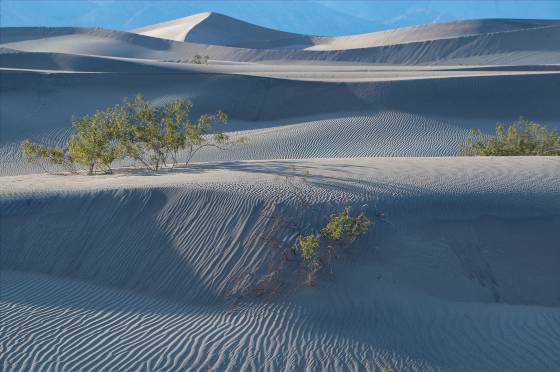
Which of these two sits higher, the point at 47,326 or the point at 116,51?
the point at 116,51

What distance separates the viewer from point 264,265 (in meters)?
8.12

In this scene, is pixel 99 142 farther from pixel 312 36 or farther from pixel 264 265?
pixel 312 36

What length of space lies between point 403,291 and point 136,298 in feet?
10.6

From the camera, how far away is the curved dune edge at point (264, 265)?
22.0 ft

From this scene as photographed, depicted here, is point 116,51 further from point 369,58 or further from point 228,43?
point 369,58

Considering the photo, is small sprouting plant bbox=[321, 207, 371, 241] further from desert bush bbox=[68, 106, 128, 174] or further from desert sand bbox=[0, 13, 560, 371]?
desert bush bbox=[68, 106, 128, 174]

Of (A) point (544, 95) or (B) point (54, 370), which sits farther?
(A) point (544, 95)

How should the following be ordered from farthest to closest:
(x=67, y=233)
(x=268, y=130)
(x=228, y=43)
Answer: (x=228, y=43) → (x=268, y=130) → (x=67, y=233)

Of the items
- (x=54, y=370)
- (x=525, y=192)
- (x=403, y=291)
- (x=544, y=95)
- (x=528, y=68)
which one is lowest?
(x=54, y=370)

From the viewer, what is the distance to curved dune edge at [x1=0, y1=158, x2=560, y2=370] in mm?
6703

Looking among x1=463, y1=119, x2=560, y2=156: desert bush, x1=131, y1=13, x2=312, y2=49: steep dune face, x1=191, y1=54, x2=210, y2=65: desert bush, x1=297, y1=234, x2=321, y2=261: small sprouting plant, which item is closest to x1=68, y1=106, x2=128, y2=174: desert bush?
x1=297, y1=234, x2=321, y2=261: small sprouting plant

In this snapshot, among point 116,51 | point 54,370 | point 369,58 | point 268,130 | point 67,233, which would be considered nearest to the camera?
point 54,370

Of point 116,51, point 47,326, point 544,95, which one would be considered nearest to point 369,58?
point 116,51

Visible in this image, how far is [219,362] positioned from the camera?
6.47 metres
